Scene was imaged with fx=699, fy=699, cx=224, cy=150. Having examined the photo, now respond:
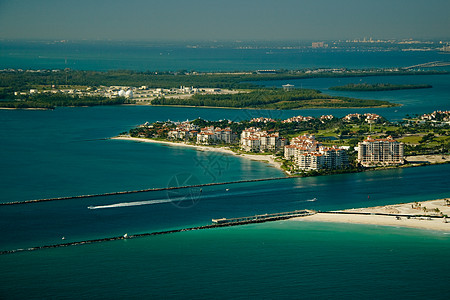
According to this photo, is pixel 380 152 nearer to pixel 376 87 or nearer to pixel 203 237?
pixel 203 237

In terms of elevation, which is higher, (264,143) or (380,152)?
(264,143)

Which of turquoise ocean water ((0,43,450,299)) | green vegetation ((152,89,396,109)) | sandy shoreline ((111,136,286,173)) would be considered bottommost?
turquoise ocean water ((0,43,450,299))

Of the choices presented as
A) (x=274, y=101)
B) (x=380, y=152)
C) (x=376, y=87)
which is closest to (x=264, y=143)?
(x=380, y=152)

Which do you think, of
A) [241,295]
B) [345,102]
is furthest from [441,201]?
[345,102]

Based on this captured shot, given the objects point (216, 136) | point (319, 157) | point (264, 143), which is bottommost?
point (319, 157)

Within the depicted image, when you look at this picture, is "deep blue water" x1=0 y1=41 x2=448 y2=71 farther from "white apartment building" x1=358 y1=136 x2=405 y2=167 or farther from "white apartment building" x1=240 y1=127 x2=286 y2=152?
"white apartment building" x1=358 y1=136 x2=405 y2=167

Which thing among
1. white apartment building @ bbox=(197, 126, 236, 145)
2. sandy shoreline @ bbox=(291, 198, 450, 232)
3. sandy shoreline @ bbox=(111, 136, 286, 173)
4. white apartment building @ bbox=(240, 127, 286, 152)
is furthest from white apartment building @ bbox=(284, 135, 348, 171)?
sandy shoreline @ bbox=(291, 198, 450, 232)
